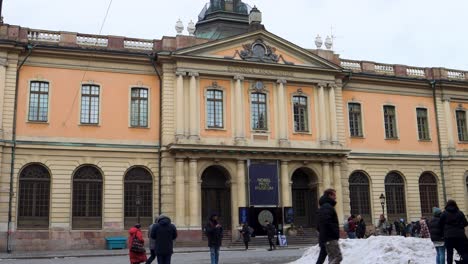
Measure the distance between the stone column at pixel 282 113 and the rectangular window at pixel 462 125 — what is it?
47.2ft

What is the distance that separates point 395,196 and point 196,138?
48.6 ft

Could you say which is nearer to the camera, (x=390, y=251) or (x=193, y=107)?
(x=390, y=251)

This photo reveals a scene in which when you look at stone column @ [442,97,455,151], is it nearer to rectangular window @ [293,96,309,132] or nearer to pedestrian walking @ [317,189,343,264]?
rectangular window @ [293,96,309,132]

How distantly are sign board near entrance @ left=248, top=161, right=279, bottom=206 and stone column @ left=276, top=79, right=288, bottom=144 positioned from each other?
2.01m

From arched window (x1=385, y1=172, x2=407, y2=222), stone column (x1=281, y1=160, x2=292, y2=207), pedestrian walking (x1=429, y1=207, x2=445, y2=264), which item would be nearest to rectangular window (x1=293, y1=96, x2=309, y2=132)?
stone column (x1=281, y1=160, x2=292, y2=207)

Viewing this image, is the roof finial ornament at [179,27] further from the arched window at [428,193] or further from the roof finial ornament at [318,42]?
the arched window at [428,193]

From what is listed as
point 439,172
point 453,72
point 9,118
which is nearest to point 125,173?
point 9,118

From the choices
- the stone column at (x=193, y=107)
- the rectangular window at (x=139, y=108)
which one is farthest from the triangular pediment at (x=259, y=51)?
the rectangular window at (x=139, y=108)

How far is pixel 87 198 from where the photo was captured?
3045cm

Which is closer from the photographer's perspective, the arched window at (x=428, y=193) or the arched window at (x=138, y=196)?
→ the arched window at (x=138, y=196)

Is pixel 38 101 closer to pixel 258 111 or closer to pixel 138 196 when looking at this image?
pixel 138 196

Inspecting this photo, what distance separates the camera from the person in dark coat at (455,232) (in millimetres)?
12445

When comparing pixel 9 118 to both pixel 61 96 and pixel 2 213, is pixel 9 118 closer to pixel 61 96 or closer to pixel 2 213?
pixel 61 96

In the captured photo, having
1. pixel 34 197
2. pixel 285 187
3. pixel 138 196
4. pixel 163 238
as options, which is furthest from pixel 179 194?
pixel 163 238
